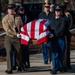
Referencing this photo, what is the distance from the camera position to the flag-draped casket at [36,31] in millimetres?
9477

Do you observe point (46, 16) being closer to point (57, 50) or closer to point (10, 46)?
point (57, 50)

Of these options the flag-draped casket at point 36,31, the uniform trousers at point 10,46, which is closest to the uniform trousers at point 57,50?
the flag-draped casket at point 36,31

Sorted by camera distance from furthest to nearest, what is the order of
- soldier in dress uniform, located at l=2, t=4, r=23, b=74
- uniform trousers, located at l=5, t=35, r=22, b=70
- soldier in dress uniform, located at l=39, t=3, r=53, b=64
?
1. soldier in dress uniform, located at l=39, t=3, r=53, b=64
2. uniform trousers, located at l=5, t=35, r=22, b=70
3. soldier in dress uniform, located at l=2, t=4, r=23, b=74

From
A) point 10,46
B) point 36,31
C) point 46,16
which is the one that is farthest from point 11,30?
point 46,16

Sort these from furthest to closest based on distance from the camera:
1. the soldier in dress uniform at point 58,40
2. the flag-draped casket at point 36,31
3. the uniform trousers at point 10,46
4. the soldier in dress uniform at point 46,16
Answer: the soldier in dress uniform at point 46,16, the uniform trousers at point 10,46, the soldier in dress uniform at point 58,40, the flag-draped casket at point 36,31

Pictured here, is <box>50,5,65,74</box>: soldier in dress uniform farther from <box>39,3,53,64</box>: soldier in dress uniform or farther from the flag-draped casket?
<box>39,3,53,64</box>: soldier in dress uniform

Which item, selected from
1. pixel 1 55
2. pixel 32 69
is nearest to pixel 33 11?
pixel 1 55

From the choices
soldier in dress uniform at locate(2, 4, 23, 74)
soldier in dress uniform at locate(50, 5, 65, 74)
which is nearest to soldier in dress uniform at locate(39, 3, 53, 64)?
soldier in dress uniform at locate(50, 5, 65, 74)

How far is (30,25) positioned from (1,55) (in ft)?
13.0

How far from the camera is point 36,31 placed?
9.55 metres

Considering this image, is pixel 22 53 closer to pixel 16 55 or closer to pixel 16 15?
pixel 16 55

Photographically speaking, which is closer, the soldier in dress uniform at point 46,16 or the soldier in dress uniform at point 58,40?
the soldier in dress uniform at point 58,40

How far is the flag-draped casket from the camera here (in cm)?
948

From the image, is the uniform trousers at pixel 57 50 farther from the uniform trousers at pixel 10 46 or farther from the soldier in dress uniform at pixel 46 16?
the soldier in dress uniform at pixel 46 16
